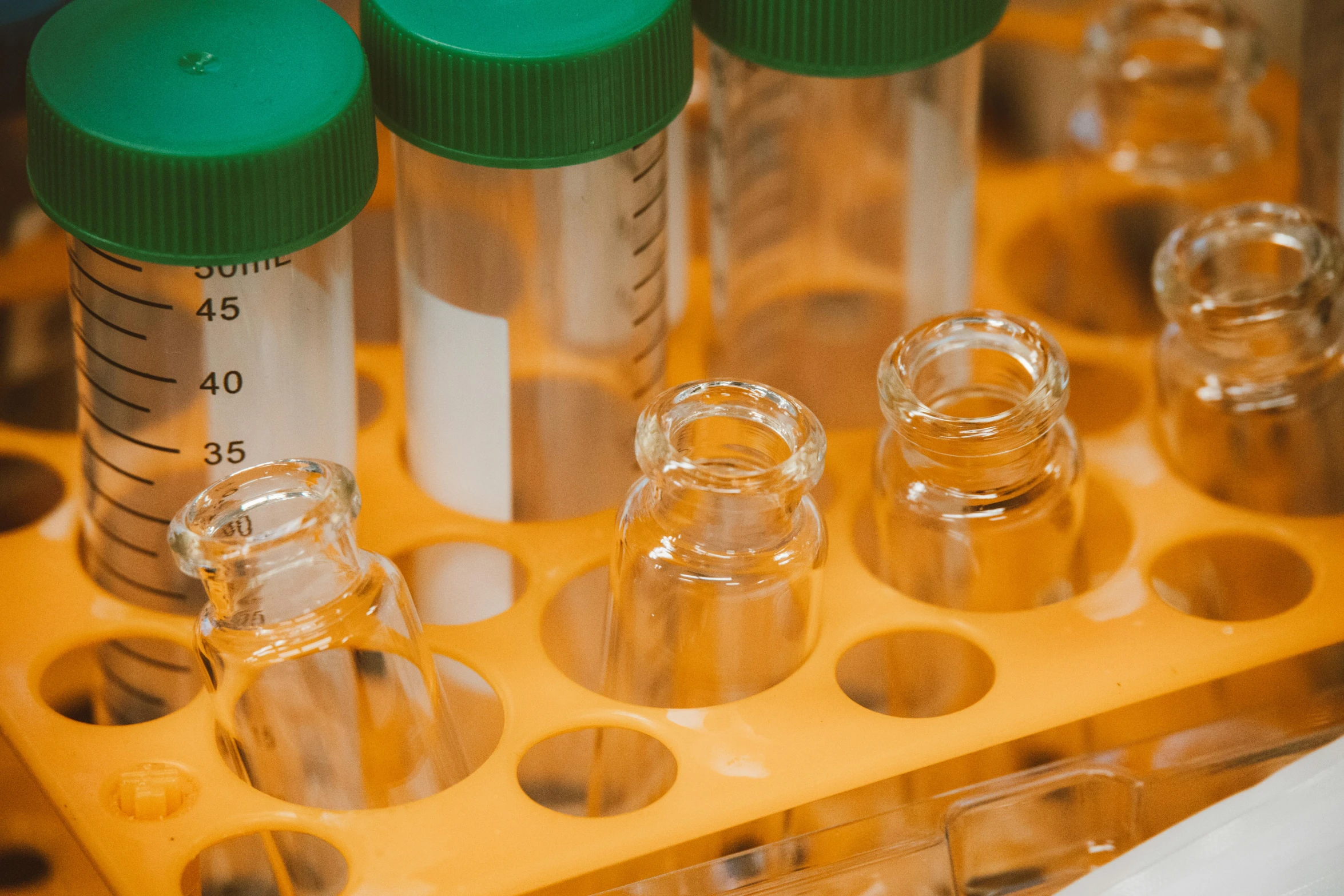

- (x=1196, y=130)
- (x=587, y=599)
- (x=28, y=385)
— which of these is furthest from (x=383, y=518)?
(x=1196, y=130)

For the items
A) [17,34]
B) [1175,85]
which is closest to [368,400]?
[17,34]

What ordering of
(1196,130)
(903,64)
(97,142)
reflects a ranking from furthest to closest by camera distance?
(1196,130) < (903,64) < (97,142)

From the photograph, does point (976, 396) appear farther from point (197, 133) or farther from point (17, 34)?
point (17, 34)

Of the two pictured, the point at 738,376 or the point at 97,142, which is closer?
the point at 97,142

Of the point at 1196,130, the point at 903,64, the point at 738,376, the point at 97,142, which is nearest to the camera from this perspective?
the point at 97,142

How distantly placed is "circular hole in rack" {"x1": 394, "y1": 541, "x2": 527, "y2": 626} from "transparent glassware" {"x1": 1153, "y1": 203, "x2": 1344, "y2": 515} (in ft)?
0.97

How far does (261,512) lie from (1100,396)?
0.42 metres

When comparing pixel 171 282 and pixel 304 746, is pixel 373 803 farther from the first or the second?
pixel 171 282

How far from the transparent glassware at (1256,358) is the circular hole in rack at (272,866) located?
0.40 m

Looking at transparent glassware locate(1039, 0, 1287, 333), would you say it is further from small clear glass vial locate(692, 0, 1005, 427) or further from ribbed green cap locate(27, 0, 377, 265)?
ribbed green cap locate(27, 0, 377, 265)

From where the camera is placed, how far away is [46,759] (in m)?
0.65

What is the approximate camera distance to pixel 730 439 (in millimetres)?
681

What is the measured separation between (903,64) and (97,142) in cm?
31

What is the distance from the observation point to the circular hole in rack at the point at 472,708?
0.70 meters
